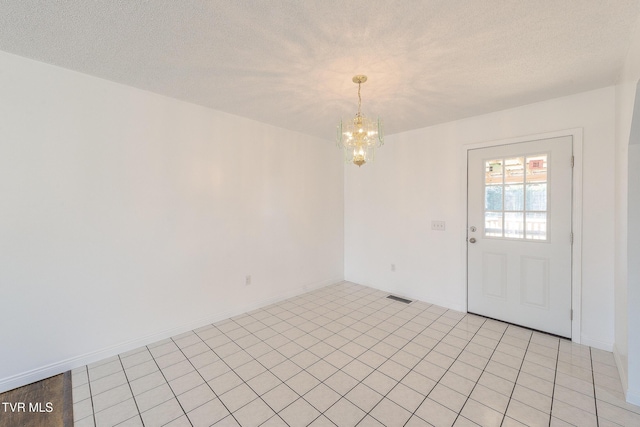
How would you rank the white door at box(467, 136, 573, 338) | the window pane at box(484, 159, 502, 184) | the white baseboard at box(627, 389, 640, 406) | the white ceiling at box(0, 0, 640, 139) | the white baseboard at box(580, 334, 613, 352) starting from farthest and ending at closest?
the window pane at box(484, 159, 502, 184) < the white door at box(467, 136, 573, 338) < the white baseboard at box(580, 334, 613, 352) < the white baseboard at box(627, 389, 640, 406) < the white ceiling at box(0, 0, 640, 139)

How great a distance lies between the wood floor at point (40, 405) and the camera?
5.58 ft

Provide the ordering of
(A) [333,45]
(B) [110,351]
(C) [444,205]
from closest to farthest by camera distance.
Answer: (A) [333,45]
(B) [110,351]
(C) [444,205]

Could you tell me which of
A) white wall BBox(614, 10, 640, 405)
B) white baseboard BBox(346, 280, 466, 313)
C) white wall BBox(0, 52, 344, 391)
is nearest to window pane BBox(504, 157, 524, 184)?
white wall BBox(614, 10, 640, 405)

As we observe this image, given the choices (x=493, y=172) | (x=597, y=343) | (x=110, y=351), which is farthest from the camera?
(x=493, y=172)

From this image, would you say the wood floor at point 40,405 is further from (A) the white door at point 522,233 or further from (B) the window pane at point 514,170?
(B) the window pane at point 514,170

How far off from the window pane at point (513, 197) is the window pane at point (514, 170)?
8cm

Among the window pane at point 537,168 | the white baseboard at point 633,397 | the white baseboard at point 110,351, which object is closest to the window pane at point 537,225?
the window pane at point 537,168

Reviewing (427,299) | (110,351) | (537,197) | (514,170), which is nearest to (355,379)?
(427,299)

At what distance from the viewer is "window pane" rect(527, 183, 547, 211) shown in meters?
2.79

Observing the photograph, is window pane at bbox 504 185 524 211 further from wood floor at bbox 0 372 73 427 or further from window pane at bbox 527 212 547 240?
wood floor at bbox 0 372 73 427

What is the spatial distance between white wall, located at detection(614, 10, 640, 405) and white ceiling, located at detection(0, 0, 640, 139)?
0.22 meters

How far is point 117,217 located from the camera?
2416mm

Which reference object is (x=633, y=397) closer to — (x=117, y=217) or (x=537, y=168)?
(x=537, y=168)

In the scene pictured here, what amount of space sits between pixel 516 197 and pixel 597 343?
1528 millimetres
